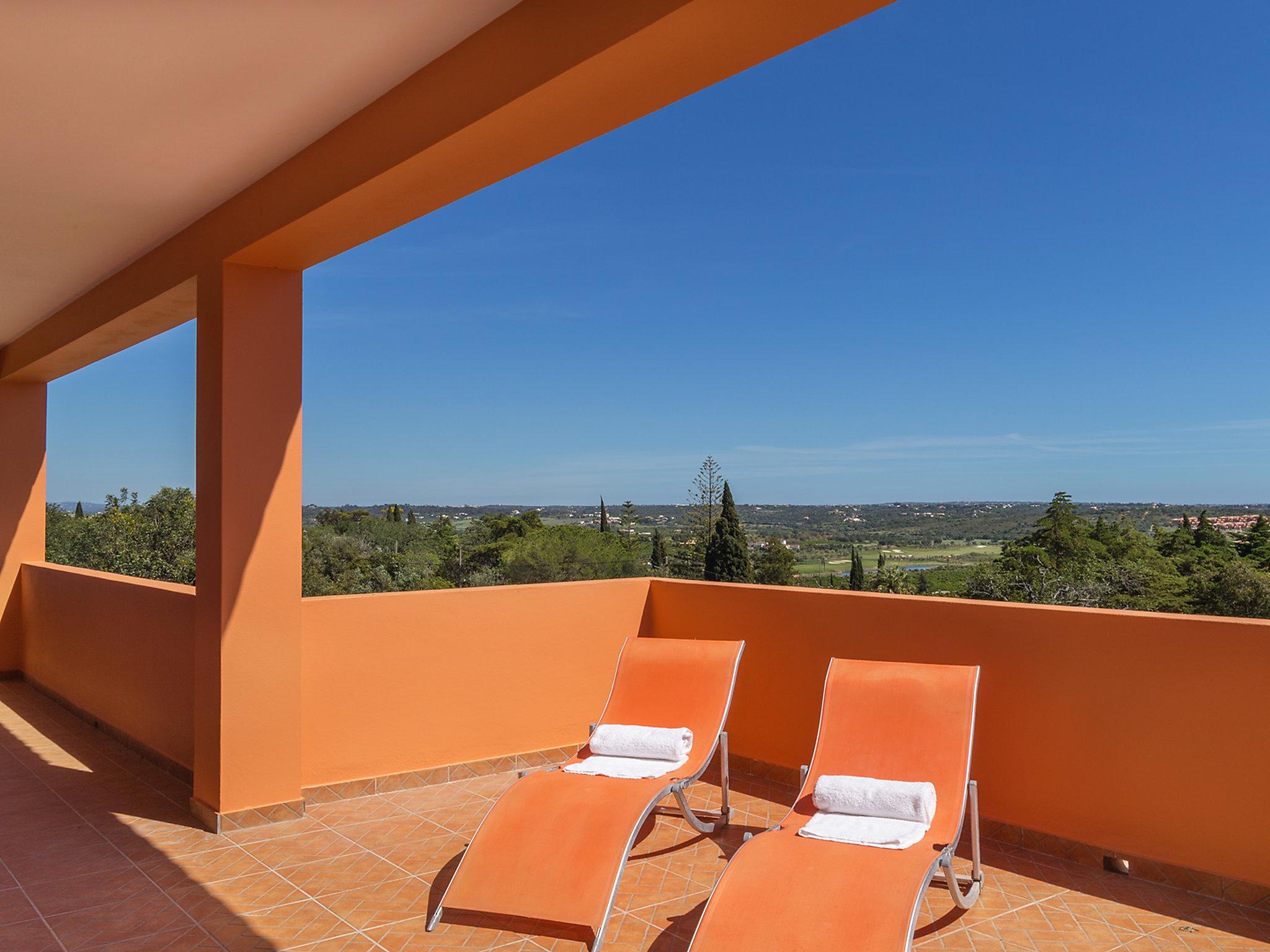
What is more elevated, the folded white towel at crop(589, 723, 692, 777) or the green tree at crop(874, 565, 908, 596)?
the folded white towel at crop(589, 723, 692, 777)

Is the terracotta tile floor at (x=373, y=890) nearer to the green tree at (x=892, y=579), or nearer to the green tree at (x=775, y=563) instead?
the green tree at (x=775, y=563)

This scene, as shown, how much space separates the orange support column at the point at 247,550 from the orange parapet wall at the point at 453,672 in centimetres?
22

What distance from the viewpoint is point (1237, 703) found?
3641 millimetres

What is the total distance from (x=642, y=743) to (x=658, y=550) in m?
34.9

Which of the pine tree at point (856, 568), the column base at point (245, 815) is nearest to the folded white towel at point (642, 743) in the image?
the column base at point (245, 815)

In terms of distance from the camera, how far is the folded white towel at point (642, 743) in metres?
4.25

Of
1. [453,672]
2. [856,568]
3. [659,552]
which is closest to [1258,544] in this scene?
[856,568]

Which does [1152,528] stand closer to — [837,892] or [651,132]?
[651,132]

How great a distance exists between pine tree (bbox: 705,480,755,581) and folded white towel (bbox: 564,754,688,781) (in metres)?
33.2

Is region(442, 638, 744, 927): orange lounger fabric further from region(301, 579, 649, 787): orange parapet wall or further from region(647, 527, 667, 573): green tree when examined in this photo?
region(647, 527, 667, 573): green tree

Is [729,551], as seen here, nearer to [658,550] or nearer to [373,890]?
[658,550]

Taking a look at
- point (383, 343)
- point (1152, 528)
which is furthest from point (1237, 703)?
point (383, 343)

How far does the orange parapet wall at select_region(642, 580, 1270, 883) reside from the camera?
3.63 meters

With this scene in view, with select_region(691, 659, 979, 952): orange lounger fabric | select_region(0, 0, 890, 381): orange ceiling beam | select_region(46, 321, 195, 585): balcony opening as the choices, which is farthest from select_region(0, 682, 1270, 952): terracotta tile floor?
select_region(46, 321, 195, 585): balcony opening
